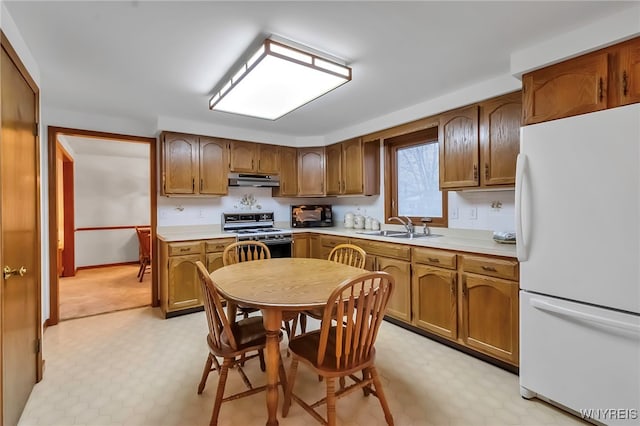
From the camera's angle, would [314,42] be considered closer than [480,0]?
No

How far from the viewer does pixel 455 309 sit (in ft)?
8.25

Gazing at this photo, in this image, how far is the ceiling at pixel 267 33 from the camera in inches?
62.9

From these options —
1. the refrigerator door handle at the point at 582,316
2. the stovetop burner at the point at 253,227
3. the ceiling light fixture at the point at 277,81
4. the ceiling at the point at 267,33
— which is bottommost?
the refrigerator door handle at the point at 582,316

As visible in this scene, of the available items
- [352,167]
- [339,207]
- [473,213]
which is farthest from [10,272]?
[339,207]

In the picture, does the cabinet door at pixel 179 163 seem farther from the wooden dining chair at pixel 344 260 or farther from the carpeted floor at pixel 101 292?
the wooden dining chair at pixel 344 260

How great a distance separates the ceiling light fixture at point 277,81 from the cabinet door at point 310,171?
67.3 inches

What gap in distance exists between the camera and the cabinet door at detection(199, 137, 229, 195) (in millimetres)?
3768

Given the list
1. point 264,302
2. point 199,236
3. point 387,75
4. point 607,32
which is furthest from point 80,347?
point 607,32

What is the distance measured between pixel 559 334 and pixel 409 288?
1237mm

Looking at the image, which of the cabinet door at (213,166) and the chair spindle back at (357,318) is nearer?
the chair spindle back at (357,318)

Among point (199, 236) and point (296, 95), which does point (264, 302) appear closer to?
point (296, 95)

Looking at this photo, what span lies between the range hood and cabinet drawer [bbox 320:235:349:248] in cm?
105

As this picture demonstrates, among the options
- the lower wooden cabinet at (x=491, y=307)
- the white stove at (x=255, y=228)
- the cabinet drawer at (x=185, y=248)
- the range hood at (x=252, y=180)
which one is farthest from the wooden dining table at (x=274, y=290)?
the range hood at (x=252, y=180)

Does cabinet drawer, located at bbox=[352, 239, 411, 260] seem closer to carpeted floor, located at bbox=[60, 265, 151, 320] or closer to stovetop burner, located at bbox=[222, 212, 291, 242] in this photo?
stovetop burner, located at bbox=[222, 212, 291, 242]
